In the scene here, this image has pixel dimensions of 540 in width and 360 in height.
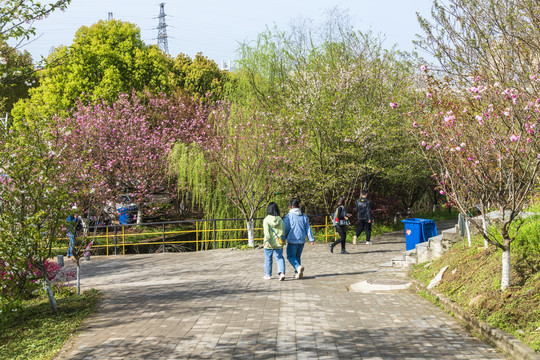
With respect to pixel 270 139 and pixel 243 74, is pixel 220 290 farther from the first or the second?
pixel 243 74

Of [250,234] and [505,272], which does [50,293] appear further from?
[250,234]

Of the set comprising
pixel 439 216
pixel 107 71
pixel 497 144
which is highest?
pixel 107 71

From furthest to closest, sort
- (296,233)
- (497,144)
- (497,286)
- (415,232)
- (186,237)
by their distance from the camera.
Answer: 1. (186,237)
2. (415,232)
3. (296,233)
4. (497,286)
5. (497,144)

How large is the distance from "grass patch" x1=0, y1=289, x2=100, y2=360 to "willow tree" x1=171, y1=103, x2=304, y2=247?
32.4 ft

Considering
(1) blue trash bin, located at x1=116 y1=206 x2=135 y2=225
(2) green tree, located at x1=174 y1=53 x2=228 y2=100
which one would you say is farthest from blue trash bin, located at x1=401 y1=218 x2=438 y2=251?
(2) green tree, located at x1=174 y1=53 x2=228 y2=100

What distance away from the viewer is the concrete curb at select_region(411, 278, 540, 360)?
5.94 metres

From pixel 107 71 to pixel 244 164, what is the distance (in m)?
20.3

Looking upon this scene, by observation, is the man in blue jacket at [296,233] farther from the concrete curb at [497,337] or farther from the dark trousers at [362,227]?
the dark trousers at [362,227]

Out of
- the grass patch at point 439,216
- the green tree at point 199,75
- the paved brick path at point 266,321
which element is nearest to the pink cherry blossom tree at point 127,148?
the grass patch at point 439,216

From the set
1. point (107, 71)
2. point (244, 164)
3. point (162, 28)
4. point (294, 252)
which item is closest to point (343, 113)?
point (244, 164)

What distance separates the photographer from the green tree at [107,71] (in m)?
37.0

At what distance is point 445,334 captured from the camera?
23.7 ft

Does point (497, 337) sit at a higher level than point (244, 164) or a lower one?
lower

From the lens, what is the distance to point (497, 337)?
21.7ft
